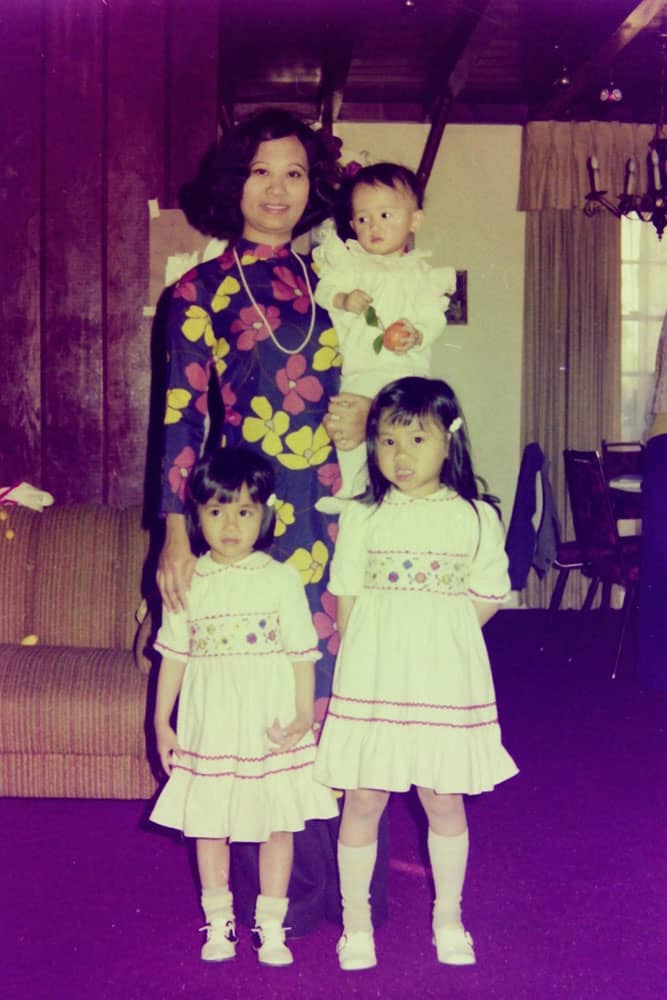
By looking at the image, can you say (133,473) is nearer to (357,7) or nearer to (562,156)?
(357,7)

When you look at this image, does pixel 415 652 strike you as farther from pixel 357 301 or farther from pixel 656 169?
pixel 656 169

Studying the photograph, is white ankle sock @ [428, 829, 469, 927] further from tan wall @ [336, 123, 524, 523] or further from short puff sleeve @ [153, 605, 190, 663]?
tan wall @ [336, 123, 524, 523]

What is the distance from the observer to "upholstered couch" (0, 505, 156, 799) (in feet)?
9.64

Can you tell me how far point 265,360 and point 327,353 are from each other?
5.2 inches

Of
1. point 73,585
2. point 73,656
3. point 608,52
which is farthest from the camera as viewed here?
point 608,52

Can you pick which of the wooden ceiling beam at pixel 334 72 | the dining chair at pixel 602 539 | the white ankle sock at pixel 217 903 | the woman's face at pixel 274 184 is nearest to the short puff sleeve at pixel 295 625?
the white ankle sock at pixel 217 903

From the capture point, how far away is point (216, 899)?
2109mm

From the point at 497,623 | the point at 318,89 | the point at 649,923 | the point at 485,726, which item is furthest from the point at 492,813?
the point at 318,89

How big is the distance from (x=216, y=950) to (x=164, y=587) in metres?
0.69

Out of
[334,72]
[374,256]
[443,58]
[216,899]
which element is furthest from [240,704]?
[443,58]

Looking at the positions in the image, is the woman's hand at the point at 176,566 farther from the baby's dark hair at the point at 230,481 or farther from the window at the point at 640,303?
the window at the point at 640,303

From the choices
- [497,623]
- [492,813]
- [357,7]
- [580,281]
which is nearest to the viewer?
[492,813]

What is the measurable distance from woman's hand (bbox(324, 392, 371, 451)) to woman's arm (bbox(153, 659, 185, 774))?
0.53 metres

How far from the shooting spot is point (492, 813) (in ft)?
10.5
